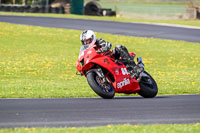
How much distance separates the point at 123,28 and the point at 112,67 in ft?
76.3

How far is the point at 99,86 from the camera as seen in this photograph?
9.85m

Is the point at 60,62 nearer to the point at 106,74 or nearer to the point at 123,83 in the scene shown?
the point at 106,74

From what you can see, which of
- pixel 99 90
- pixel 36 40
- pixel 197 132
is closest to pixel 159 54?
pixel 36 40

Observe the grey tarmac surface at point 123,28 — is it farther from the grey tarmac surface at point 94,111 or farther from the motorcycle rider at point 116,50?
the grey tarmac surface at point 94,111

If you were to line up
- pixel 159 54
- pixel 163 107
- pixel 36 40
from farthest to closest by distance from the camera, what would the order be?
pixel 36 40, pixel 159 54, pixel 163 107

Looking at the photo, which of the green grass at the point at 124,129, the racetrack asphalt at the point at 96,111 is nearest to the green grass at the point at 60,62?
the racetrack asphalt at the point at 96,111

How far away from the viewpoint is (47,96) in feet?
36.0

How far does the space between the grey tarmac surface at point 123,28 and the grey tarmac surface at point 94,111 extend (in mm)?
18983

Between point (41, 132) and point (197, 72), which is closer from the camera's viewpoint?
point (41, 132)

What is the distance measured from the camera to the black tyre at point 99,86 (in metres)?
9.76

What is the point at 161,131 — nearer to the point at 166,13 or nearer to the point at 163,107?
the point at 163,107

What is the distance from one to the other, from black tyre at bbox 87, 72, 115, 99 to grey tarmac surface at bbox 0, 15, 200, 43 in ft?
61.8

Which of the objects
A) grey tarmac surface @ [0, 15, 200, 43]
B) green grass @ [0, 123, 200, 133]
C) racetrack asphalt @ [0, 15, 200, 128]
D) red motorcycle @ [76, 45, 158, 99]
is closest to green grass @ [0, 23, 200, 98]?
red motorcycle @ [76, 45, 158, 99]

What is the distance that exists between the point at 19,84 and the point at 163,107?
514 cm
